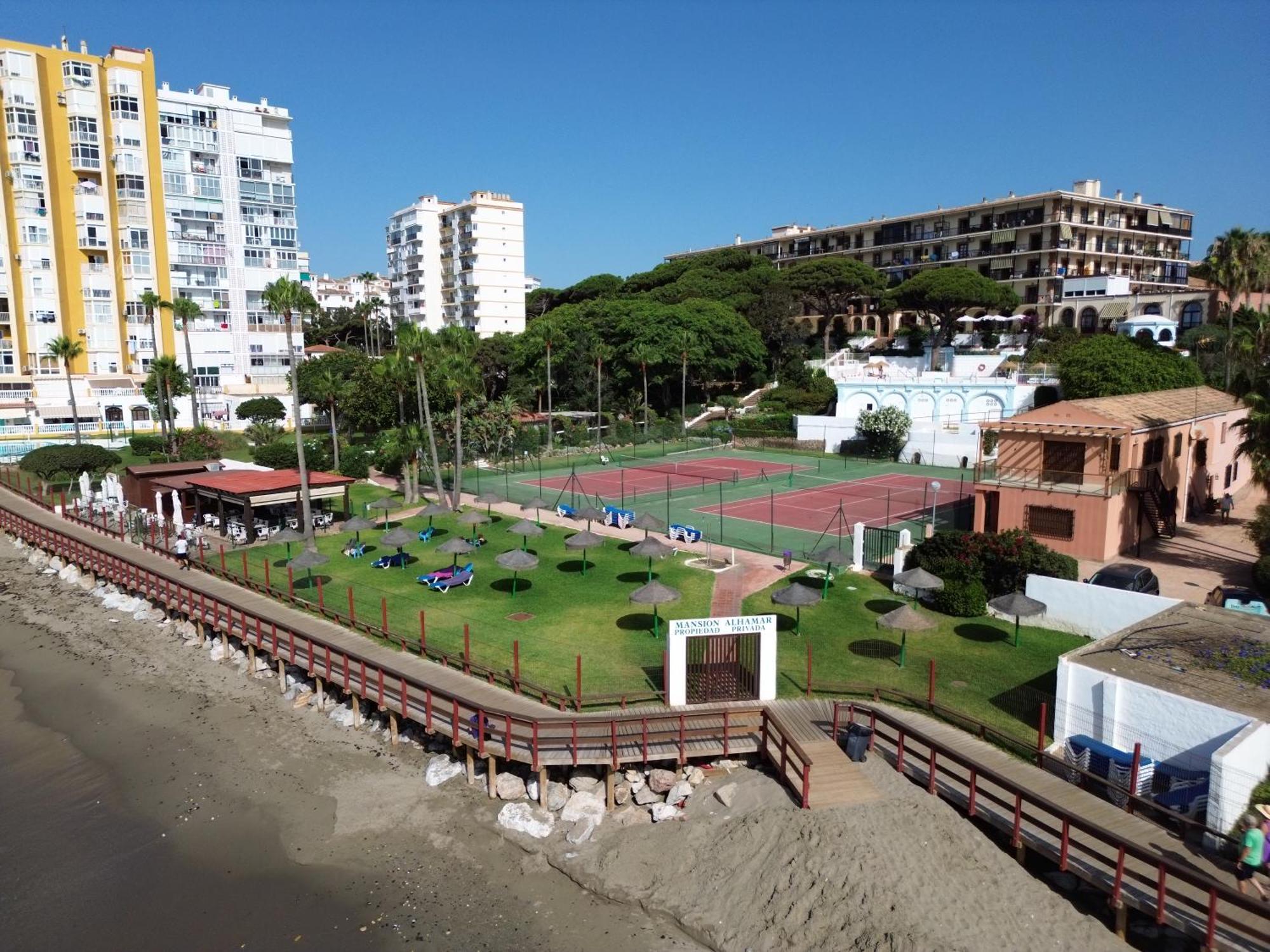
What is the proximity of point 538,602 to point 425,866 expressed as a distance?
12.2m

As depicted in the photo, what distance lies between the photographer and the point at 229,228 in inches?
3342

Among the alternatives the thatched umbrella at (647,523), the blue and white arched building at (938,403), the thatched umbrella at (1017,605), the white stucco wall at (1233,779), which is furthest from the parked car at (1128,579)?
the blue and white arched building at (938,403)

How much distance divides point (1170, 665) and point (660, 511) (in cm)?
2869

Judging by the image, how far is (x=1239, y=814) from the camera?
13.2 metres

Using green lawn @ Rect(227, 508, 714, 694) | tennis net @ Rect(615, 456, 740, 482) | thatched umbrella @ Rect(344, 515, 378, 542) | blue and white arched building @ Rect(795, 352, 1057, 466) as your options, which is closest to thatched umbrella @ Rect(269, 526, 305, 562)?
green lawn @ Rect(227, 508, 714, 694)

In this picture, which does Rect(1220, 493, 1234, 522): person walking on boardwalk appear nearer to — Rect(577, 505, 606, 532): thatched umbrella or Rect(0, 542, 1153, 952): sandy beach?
Rect(577, 505, 606, 532): thatched umbrella

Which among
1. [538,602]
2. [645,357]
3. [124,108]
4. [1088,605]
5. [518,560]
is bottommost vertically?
[538,602]

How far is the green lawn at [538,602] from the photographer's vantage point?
22281 millimetres

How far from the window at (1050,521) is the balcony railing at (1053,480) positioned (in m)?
0.76

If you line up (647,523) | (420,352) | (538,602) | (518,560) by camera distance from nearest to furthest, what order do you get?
(518,560)
(538,602)
(647,523)
(420,352)

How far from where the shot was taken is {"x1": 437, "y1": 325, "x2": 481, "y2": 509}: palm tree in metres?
43.8

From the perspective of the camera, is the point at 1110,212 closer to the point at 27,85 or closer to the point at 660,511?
the point at 660,511

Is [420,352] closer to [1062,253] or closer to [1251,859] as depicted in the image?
[1251,859]

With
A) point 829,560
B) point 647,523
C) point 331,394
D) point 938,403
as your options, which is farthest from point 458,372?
point 938,403
